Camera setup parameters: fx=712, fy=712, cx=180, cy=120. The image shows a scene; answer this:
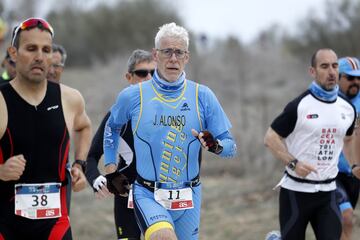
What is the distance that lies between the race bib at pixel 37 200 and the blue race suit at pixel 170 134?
744 mm

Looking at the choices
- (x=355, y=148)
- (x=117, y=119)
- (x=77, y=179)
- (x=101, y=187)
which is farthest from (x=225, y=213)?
(x=77, y=179)

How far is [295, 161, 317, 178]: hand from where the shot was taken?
6.75 metres

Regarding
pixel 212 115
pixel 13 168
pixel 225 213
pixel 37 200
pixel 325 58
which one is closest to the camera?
pixel 13 168

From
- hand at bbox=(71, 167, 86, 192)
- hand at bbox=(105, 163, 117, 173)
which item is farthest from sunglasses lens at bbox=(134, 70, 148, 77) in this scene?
hand at bbox=(71, 167, 86, 192)

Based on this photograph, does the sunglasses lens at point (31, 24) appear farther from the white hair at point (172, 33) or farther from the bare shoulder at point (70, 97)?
the white hair at point (172, 33)

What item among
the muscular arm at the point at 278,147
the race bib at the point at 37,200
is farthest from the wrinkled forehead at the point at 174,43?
the muscular arm at the point at 278,147

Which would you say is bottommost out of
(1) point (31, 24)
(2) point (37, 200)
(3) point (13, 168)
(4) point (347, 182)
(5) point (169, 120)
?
(4) point (347, 182)

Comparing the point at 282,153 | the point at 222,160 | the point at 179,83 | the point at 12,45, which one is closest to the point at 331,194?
the point at 282,153

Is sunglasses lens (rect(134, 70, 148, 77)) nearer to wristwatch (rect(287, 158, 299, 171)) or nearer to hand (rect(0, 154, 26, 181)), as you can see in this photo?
wristwatch (rect(287, 158, 299, 171))

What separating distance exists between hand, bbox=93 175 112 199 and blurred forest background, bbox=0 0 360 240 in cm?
447

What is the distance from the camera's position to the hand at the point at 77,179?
5.19 meters

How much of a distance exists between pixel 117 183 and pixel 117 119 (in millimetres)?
524

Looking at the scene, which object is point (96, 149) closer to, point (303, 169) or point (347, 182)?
point (303, 169)

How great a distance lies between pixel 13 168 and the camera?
4625 mm
